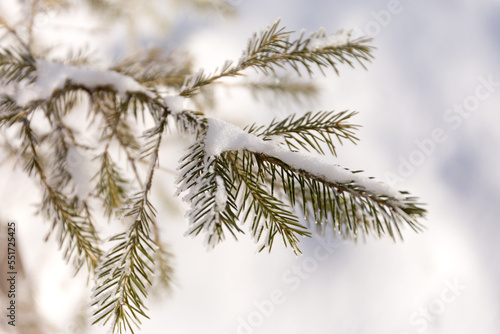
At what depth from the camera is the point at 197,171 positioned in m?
0.81

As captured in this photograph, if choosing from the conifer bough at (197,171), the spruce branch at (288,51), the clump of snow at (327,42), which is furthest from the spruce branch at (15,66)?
the clump of snow at (327,42)

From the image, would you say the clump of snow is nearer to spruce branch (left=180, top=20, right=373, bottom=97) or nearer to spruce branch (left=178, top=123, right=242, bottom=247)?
spruce branch (left=180, top=20, right=373, bottom=97)

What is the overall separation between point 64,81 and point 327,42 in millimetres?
991

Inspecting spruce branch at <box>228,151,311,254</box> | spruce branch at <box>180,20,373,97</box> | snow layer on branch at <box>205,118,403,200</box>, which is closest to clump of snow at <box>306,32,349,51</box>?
spruce branch at <box>180,20,373,97</box>

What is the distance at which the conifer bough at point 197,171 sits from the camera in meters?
0.75

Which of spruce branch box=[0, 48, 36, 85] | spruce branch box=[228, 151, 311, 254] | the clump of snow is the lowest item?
spruce branch box=[228, 151, 311, 254]

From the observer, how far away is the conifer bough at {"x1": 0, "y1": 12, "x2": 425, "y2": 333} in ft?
2.45

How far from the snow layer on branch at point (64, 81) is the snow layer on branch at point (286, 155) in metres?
0.46

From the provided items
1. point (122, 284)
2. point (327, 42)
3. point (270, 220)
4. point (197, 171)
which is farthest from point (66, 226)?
point (327, 42)

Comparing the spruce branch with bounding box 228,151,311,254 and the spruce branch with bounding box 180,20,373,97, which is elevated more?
the spruce branch with bounding box 180,20,373,97

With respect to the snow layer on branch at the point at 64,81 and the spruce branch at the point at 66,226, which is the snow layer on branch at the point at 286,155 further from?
the spruce branch at the point at 66,226

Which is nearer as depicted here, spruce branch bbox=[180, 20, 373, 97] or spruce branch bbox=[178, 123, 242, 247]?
spruce branch bbox=[178, 123, 242, 247]

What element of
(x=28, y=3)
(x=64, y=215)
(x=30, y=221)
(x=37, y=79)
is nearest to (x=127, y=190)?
(x=64, y=215)

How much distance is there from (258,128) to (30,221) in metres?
4.15
